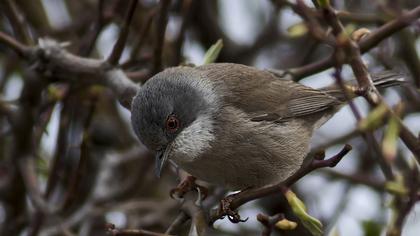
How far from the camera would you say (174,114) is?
4715mm

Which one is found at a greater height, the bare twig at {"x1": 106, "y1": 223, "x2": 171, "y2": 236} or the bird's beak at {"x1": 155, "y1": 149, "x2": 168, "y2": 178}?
the bare twig at {"x1": 106, "y1": 223, "x2": 171, "y2": 236}

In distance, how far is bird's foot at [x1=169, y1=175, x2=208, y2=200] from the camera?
15.6ft

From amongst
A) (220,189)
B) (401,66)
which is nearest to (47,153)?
(220,189)

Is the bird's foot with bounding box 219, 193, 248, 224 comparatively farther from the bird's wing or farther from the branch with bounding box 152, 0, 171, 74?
the branch with bounding box 152, 0, 171, 74

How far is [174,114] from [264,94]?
2.91ft

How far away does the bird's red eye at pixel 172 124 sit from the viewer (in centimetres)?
463

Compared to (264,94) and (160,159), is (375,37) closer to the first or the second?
(264,94)

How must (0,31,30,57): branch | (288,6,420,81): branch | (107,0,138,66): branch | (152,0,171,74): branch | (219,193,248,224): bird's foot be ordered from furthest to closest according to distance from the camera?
(0,31,30,57): branch
(107,0,138,66): branch
(152,0,171,74): branch
(219,193,248,224): bird's foot
(288,6,420,81): branch

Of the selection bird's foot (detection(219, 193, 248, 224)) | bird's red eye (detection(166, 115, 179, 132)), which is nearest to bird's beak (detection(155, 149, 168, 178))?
bird's red eye (detection(166, 115, 179, 132))

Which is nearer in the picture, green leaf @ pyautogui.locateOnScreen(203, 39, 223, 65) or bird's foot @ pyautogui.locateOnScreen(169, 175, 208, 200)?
green leaf @ pyautogui.locateOnScreen(203, 39, 223, 65)

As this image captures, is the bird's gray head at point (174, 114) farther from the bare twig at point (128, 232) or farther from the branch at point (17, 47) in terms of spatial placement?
the bare twig at point (128, 232)

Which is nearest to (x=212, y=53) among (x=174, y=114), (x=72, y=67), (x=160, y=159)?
(x=174, y=114)

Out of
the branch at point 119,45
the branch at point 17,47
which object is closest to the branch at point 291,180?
the branch at point 119,45

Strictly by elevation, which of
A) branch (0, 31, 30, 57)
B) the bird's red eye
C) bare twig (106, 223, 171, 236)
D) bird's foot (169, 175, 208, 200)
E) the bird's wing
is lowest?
bird's foot (169, 175, 208, 200)
